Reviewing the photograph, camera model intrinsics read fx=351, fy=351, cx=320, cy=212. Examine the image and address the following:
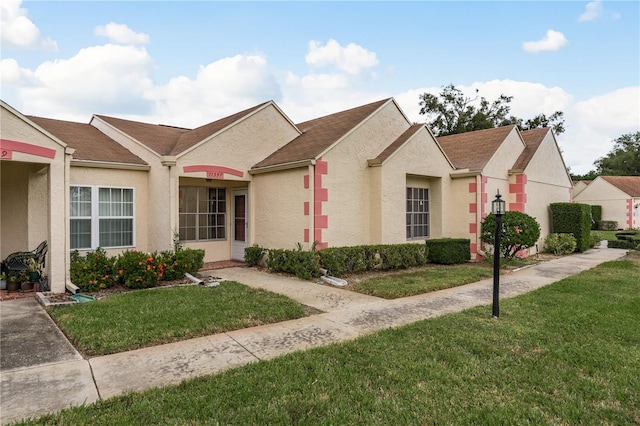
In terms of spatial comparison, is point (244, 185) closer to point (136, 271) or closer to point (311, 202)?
→ point (311, 202)

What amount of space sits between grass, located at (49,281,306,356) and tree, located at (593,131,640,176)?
6454 centimetres

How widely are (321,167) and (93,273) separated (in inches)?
251

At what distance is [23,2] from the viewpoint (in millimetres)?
7250

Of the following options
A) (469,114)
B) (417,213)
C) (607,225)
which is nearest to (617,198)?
(607,225)

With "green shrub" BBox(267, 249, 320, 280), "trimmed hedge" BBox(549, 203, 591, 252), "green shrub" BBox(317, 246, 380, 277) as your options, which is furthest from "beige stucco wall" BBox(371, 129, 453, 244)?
"trimmed hedge" BBox(549, 203, 591, 252)

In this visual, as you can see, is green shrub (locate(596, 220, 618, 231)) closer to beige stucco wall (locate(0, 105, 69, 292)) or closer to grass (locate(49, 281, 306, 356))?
grass (locate(49, 281, 306, 356))

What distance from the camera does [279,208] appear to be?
11312 millimetres

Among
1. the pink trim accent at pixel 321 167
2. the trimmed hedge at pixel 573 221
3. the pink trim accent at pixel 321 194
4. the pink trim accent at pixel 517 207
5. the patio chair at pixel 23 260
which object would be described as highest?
the pink trim accent at pixel 321 167

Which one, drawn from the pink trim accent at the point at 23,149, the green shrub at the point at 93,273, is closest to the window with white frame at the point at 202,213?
the green shrub at the point at 93,273

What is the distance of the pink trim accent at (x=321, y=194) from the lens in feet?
33.7

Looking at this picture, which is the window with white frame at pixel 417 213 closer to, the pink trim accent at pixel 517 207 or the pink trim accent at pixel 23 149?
the pink trim accent at pixel 517 207

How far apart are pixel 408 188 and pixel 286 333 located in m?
8.88

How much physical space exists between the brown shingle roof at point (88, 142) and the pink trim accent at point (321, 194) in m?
5.54

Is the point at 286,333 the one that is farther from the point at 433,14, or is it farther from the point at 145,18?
the point at 433,14
